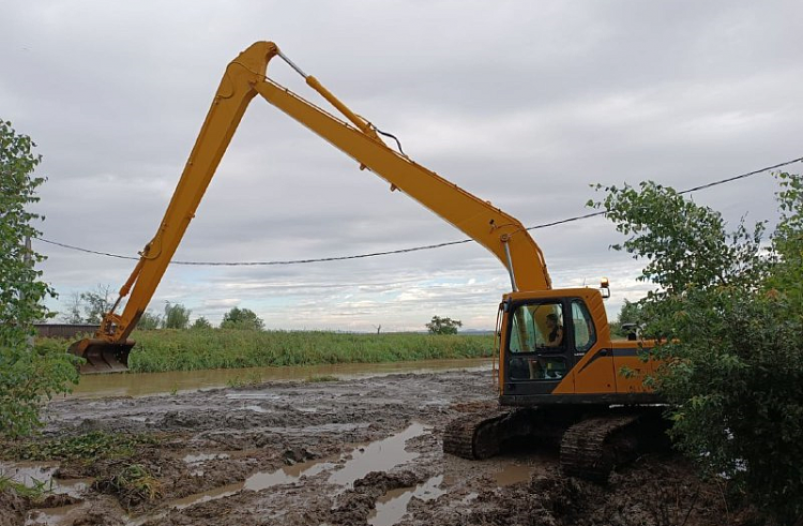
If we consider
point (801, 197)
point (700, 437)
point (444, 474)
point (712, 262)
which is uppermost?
point (801, 197)

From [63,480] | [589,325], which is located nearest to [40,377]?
[63,480]

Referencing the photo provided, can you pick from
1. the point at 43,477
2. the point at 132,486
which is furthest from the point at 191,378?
the point at 132,486

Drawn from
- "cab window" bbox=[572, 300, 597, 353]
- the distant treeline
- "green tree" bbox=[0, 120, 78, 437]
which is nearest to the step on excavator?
"cab window" bbox=[572, 300, 597, 353]

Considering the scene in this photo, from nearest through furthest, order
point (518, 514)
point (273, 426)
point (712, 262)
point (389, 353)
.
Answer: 1. point (712, 262)
2. point (518, 514)
3. point (273, 426)
4. point (389, 353)

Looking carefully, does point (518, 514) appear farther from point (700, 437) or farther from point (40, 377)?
point (40, 377)

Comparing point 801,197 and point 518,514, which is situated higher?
point 801,197

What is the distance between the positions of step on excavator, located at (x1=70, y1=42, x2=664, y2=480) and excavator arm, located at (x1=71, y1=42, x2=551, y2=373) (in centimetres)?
2

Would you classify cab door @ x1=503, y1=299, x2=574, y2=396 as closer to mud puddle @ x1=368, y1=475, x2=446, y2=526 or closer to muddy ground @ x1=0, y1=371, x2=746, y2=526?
Answer: muddy ground @ x1=0, y1=371, x2=746, y2=526

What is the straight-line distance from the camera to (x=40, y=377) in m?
4.73

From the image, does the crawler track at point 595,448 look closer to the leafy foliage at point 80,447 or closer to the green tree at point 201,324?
the leafy foliage at point 80,447

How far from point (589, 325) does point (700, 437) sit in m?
3.34

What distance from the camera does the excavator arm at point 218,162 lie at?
29.8 ft

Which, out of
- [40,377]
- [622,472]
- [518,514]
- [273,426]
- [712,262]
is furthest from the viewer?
[273,426]

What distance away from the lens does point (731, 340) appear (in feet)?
14.1
